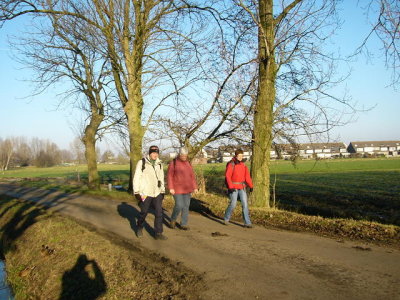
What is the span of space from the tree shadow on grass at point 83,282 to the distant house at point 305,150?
799 cm

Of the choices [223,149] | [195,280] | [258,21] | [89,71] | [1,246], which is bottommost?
[1,246]

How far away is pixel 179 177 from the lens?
8781 millimetres

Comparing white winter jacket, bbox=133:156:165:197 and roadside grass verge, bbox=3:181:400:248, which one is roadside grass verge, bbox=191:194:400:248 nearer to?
roadside grass verge, bbox=3:181:400:248

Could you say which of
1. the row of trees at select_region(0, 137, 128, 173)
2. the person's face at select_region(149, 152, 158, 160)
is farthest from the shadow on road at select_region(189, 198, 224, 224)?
the row of trees at select_region(0, 137, 128, 173)

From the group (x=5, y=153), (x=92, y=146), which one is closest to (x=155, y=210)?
(x=92, y=146)

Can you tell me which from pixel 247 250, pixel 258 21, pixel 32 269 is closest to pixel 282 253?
pixel 247 250

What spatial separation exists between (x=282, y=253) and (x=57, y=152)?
128 meters

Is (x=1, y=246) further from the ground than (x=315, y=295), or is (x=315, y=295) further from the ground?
(x=315, y=295)

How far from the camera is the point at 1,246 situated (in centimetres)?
1143

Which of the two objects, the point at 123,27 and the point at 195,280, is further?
the point at 123,27

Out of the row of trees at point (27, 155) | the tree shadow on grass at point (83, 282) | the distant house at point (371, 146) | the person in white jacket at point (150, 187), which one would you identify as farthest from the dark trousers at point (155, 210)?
the distant house at point (371, 146)

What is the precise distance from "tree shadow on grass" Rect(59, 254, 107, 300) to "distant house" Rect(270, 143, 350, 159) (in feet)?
26.2

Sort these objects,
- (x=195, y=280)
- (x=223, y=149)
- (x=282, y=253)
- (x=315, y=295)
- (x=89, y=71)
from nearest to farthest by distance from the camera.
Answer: (x=315, y=295) → (x=195, y=280) → (x=282, y=253) → (x=223, y=149) → (x=89, y=71)

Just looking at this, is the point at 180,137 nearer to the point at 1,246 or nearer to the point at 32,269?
the point at 1,246
